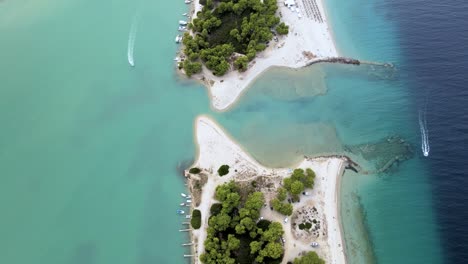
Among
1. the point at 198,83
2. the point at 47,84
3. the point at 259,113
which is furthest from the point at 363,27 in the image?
the point at 47,84

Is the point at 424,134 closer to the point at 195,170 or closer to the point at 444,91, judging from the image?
the point at 444,91

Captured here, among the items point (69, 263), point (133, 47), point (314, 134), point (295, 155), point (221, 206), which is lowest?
point (69, 263)

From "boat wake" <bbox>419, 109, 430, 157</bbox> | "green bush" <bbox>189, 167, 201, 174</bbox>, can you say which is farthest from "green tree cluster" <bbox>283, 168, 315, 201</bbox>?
"boat wake" <bbox>419, 109, 430, 157</bbox>

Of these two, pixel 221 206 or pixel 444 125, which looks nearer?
pixel 221 206

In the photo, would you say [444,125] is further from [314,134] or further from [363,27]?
[363,27]

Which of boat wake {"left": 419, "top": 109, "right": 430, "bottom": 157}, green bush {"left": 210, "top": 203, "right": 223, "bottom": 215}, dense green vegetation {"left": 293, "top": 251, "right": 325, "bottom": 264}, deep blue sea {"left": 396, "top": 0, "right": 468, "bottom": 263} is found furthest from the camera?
boat wake {"left": 419, "top": 109, "right": 430, "bottom": 157}

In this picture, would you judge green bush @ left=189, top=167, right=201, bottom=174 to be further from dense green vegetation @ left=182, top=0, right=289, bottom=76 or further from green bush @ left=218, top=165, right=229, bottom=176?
dense green vegetation @ left=182, top=0, right=289, bottom=76
